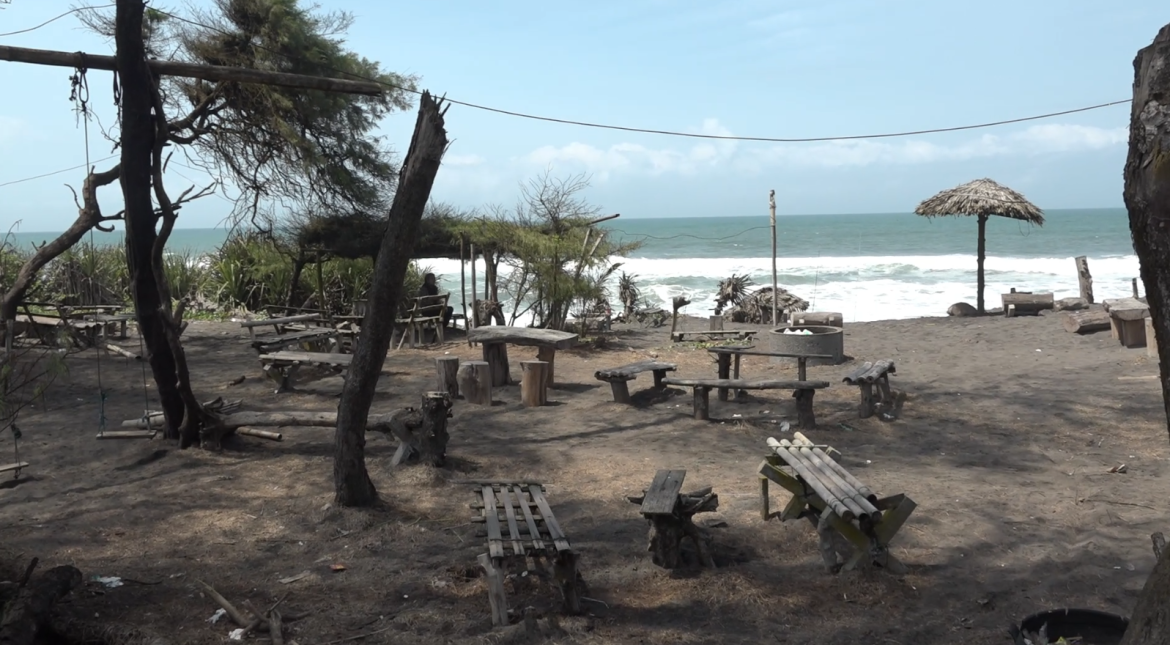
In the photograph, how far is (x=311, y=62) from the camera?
12.4m

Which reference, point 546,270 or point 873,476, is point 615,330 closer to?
point 546,270

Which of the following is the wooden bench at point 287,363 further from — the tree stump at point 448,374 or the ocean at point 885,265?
the ocean at point 885,265

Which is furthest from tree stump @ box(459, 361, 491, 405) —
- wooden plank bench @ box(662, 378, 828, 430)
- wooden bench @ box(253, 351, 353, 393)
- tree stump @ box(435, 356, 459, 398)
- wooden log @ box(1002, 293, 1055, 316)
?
wooden log @ box(1002, 293, 1055, 316)

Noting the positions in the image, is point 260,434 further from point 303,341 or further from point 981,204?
point 981,204

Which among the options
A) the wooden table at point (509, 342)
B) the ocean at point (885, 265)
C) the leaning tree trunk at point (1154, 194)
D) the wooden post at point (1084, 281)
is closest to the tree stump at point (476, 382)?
the wooden table at point (509, 342)

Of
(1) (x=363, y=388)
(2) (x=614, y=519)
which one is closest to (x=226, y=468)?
(1) (x=363, y=388)

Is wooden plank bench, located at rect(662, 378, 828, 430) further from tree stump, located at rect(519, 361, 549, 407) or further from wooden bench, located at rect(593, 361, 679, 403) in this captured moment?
tree stump, located at rect(519, 361, 549, 407)

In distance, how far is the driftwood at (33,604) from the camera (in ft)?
11.7

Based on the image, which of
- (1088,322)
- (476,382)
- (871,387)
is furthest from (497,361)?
(1088,322)

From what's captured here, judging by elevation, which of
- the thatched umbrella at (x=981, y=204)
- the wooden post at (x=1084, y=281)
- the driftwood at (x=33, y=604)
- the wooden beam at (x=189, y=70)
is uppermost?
the wooden beam at (x=189, y=70)

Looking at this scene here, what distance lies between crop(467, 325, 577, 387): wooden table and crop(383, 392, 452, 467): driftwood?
11.6 ft

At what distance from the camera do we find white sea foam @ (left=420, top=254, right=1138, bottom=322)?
80.7 feet

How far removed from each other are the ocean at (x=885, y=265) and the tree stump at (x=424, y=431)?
10.1 meters

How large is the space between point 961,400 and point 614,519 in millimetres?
5215
